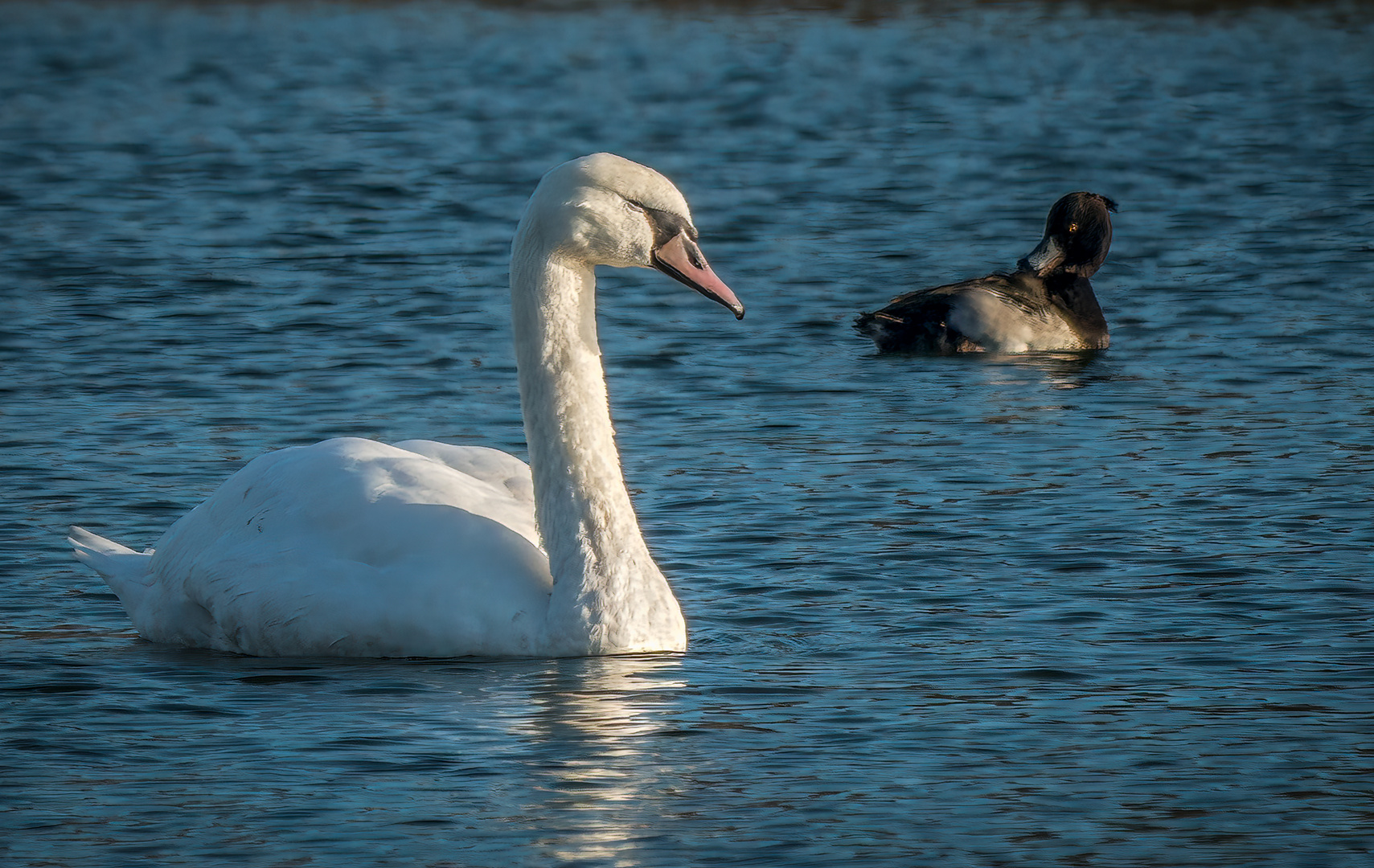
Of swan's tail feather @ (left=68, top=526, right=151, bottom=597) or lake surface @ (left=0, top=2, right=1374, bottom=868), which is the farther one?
swan's tail feather @ (left=68, top=526, right=151, bottom=597)

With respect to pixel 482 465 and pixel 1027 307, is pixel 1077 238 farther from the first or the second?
pixel 482 465

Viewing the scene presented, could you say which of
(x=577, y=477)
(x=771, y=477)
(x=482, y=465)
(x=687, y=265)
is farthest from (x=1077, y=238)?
(x=577, y=477)

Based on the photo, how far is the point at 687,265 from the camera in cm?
766

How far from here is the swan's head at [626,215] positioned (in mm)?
7645

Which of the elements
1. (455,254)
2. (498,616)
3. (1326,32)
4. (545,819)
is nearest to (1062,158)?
(455,254)

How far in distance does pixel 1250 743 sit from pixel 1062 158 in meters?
16.0

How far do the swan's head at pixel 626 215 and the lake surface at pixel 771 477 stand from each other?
1359 mm

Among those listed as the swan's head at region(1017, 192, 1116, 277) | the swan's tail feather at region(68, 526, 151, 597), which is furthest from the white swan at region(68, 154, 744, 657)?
the swan's head at region(1017, 192, 1116, 277)

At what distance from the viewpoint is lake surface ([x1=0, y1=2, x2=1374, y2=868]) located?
6.20 m

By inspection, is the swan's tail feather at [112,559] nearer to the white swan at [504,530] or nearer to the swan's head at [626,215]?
the white swan at [504,530]

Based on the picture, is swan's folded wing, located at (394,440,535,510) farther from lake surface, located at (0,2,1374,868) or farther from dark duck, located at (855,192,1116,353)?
dark duck, located at (855,192,1116,353)

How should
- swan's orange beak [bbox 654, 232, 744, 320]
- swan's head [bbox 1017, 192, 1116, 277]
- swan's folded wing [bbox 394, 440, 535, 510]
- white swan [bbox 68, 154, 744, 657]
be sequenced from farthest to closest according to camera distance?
swan's head [bbox 1017, 192, 1116, 277]
swan's folded wing [bbox 394, 440, 535, 510]
swan's orange beak [bbox 654, 232, 744, 320]
white swan [bbox 68, 154, 744, 657]

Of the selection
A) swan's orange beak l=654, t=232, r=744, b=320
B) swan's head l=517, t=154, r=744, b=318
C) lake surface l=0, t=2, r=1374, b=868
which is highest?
swan's head l=517, t=154, r=744, b=318

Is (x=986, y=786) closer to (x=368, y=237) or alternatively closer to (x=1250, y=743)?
(x=1250, y=743)
